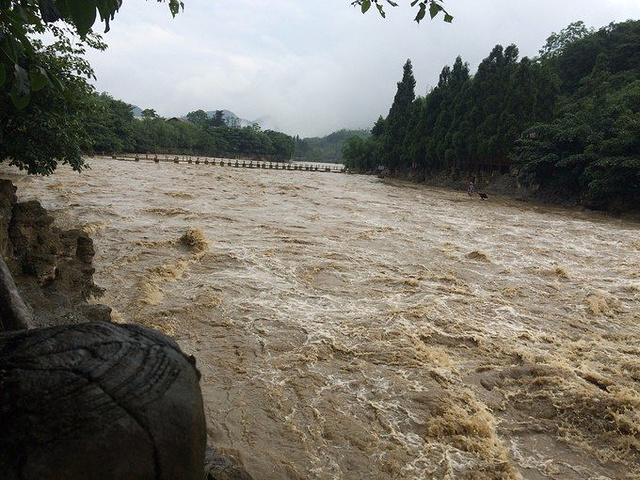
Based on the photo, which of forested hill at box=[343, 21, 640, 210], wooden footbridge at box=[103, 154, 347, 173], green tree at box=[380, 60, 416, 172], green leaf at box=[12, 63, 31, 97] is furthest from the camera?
green tree at box=[380, 60, 416, 172]

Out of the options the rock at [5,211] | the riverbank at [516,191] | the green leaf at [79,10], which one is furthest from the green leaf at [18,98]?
the riverbank at [516,191]

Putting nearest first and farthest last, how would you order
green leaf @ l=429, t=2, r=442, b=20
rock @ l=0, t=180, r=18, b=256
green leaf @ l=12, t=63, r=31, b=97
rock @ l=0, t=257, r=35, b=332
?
green leaf @ l=12, t=63, r=31, b=97 → rock @ l=0, t=257, r=35, b=332 → green leaf @ l=429, t=2, r=442, b=20 → rock @ l=0, t=180, r=18, b=256

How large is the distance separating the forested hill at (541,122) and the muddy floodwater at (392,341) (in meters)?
9.55

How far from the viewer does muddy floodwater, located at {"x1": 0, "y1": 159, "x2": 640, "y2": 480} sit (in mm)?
3920

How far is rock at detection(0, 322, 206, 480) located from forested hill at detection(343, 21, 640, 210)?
2251cm

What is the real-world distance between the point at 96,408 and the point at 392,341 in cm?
518

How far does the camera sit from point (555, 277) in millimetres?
9461

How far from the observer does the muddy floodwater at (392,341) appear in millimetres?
3920

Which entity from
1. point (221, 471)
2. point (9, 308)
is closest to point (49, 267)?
point (9, 308)

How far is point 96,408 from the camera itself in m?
1.03

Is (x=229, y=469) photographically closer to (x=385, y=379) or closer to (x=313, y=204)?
(x=385, y=379)

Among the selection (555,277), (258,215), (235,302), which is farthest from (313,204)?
(235,302)

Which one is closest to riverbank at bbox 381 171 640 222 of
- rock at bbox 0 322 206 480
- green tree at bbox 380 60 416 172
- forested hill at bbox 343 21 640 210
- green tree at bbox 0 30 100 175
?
forested hill at bbox 343 21 640 210

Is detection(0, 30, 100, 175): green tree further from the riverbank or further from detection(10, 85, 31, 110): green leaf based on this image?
the riverbank
